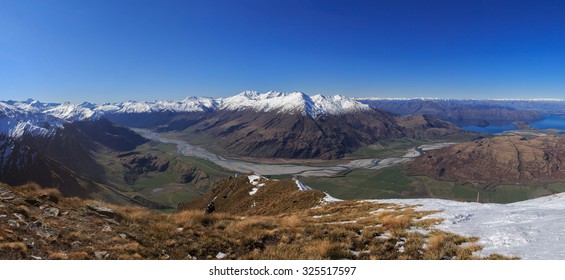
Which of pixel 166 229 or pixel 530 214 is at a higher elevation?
pixel 530 214

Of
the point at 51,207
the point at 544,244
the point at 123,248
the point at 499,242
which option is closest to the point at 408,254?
the point at 499,242

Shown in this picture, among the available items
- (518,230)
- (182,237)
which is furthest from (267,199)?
(518,230)

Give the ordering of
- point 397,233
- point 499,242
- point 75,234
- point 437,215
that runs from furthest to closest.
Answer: point 437,215 < point 397,233 < point 75,234 < point 499,242

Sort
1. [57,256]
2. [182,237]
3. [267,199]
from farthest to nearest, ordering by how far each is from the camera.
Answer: [267,199] < [182,237] < [57,256]

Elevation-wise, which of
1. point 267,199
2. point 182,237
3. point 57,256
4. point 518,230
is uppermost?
point 518,230

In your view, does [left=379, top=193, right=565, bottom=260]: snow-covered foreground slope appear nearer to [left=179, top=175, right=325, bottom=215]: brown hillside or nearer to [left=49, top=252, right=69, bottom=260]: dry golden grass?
[left=49, top=252, right=69, bottom=260]: dry golden grass

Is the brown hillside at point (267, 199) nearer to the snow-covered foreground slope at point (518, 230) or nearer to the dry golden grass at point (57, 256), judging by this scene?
the snow-covered foreground slope at point (518, 230)

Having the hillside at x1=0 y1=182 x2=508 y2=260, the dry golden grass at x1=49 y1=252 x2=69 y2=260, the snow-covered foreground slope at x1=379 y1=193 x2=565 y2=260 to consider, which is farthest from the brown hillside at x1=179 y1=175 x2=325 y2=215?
the dry golden grass at x1=49 y1=252 x2=69 y2=260

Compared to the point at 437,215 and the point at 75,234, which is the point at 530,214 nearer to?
the point at 437,215

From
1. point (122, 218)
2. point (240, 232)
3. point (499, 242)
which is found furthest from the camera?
point (122, 218)

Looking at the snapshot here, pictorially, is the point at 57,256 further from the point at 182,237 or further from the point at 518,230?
the point at 518,230
